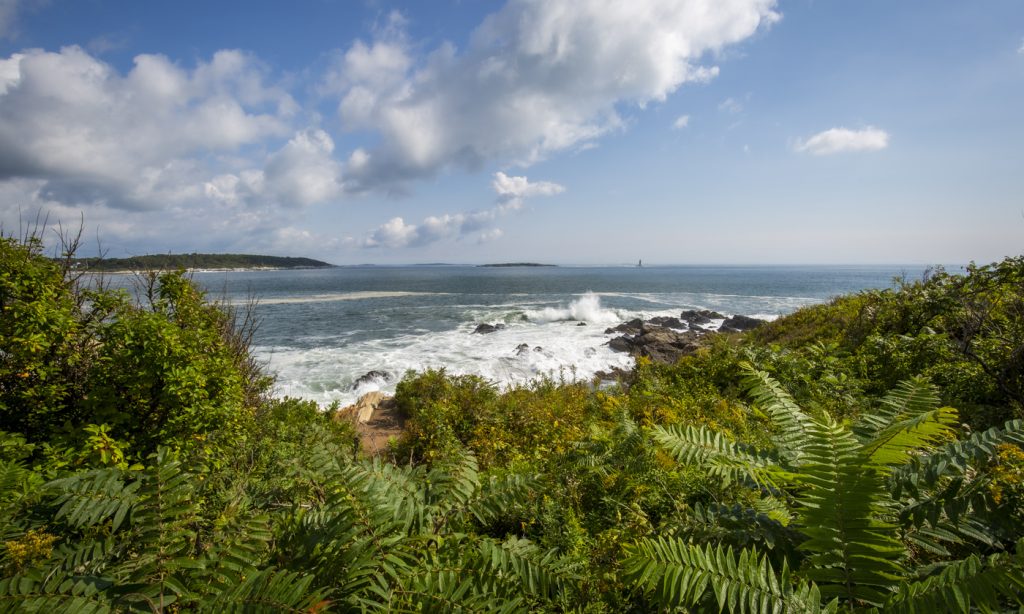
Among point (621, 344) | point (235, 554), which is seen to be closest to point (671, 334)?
point (621, 344)

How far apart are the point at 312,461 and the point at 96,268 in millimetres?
6179

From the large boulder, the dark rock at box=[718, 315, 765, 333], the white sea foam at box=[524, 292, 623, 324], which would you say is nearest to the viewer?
the large boulder

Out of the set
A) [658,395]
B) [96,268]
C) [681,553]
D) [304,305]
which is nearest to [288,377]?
[96,268]

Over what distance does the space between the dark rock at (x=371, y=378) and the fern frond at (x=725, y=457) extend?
14332 mm

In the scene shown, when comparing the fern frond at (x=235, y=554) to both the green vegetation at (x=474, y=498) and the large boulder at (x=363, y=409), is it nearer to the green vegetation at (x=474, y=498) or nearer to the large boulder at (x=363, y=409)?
the green vegetation at (x=474, y=498)

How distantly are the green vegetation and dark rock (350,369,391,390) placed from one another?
9.40m

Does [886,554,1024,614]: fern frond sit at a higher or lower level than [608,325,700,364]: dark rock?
higher

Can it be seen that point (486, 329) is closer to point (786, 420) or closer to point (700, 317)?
point (700, 317)

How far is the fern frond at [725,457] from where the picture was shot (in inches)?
104

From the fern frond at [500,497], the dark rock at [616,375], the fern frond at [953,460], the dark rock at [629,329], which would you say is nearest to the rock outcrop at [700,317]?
the dark rock at [629,329]

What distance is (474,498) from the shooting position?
254 centimetres

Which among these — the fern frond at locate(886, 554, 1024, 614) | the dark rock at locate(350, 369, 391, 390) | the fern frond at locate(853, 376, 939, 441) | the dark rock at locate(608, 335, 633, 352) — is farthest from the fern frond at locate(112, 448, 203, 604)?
the dark rock at locate(608, 335, 633, 352)

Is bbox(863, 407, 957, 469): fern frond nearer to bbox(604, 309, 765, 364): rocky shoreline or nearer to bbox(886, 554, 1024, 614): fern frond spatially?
bbox(886, 554, 1024, 614): fern frond

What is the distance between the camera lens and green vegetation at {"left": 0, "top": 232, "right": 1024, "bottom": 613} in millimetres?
1706
